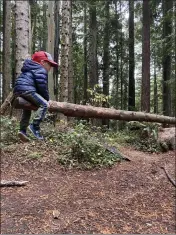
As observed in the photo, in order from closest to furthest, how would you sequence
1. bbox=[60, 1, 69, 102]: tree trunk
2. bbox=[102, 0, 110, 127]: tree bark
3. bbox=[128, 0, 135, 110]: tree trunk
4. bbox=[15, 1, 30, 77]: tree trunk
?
bbox=[15, 1, 30, 77]: tree trunk, bbox=[60, 1, 69, 102]: tree trunk, bbox=[128, 0, 135, 110]: tree trunk, bbox=[102, 0, 110, 127]: tree bark

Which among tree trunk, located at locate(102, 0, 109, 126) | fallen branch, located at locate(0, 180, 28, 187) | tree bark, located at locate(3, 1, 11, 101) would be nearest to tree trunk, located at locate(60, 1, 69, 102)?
fallen branch, located at locate(0, 180, 28, 187)

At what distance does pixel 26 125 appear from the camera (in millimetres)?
3742

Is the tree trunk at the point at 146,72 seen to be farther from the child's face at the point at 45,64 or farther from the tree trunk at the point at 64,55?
the child's face at the point at 45,64

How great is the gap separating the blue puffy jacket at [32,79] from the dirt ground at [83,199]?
9.27 feet

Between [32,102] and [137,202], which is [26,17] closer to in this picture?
[32,102]

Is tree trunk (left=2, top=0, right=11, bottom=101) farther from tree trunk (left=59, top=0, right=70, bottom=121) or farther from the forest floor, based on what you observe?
the forest floor

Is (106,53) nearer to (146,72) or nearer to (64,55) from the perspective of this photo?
(146,72)

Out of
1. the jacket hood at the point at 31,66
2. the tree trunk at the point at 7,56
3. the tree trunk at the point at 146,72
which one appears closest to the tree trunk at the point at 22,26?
the jacket hood at the point at 31,66

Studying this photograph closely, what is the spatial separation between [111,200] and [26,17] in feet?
12.6

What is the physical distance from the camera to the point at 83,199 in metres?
6.12

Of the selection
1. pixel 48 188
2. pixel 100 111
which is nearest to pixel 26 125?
pixel 100 111

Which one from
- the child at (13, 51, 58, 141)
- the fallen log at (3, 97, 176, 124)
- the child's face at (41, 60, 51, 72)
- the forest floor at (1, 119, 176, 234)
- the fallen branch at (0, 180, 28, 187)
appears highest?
the child's face at (41, 60, 51, 72)

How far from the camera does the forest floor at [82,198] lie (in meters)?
5.31

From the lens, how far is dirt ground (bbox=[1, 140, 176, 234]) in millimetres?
5301
